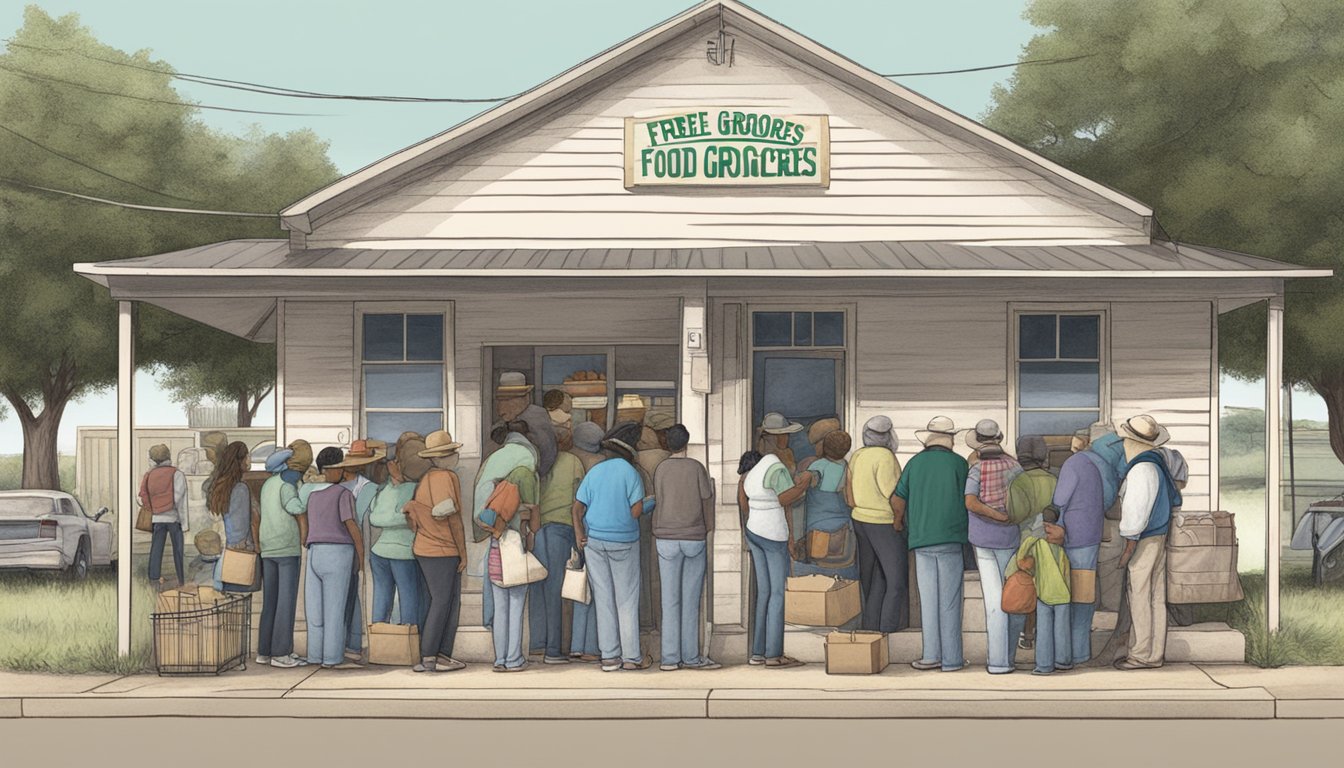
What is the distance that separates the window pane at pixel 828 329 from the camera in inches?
567

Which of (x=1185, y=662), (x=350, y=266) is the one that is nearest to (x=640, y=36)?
(x=350, y=266)

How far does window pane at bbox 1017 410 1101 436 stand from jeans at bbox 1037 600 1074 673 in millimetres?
2078

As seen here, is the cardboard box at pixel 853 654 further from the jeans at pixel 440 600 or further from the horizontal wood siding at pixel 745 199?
the horizontal wood siding at pixel 745 199

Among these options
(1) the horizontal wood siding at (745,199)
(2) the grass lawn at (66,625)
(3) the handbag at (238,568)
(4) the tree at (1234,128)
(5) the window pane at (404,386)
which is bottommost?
(2) the grass lawn at (66,625)

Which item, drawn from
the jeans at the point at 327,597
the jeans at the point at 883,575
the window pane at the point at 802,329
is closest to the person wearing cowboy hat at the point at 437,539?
the jeans at the point at 327,597

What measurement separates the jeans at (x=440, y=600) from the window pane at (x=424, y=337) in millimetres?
2306

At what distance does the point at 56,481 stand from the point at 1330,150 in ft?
84.7

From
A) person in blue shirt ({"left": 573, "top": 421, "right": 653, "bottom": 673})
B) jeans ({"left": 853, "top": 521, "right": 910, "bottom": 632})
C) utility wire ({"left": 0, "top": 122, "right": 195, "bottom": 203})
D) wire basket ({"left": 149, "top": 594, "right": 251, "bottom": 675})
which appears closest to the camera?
person in blue shirt ({"left": 573, "top": 421, "right": 653, "bottom": 673})

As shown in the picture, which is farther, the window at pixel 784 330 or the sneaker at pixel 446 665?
the window at pixel 784 330

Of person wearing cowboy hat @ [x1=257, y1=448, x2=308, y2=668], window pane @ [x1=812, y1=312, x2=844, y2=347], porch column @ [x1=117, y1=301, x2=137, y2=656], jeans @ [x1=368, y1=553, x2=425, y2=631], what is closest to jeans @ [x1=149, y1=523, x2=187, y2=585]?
porch column @ [x1=117, y1=301, x2=137, y2=656]

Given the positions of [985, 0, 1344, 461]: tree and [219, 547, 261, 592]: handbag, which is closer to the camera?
[219, 547, 261, 592]: handbag

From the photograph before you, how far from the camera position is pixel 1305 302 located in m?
22.8

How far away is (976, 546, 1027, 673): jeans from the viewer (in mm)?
12633

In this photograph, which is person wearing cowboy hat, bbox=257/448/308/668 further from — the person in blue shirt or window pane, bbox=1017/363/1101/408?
window pane, bbox=1017/363/1101/408
